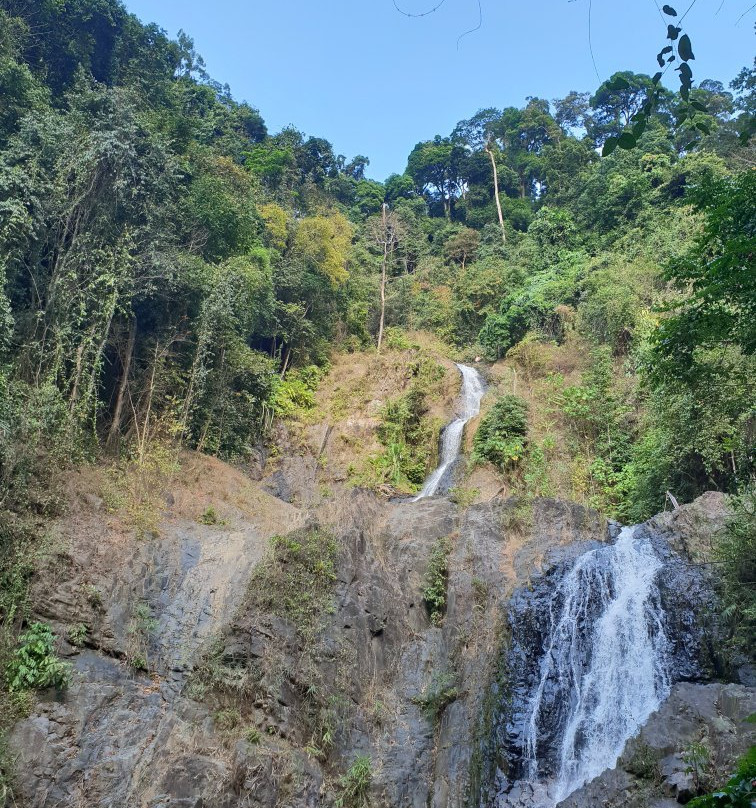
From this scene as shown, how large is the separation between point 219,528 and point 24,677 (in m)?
5.52

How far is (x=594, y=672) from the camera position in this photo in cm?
1169

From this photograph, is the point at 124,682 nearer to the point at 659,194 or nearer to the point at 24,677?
the point at 24,677

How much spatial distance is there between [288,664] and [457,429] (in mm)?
13348

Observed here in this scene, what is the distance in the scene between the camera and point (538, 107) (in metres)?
52.9

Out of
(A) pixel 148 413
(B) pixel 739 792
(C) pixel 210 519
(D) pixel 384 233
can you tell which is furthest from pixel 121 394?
(D) pixel 384 233

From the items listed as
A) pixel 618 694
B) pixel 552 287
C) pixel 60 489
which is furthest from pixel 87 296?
pixel 552 287

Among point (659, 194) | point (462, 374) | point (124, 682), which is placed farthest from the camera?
point (659, 194)

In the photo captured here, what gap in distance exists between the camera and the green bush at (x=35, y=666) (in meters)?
9.47

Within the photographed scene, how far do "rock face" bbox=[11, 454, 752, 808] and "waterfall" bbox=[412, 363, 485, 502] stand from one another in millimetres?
5765

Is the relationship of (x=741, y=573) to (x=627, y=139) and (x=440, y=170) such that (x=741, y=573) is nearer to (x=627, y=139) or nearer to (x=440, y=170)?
(x=627, y=139)

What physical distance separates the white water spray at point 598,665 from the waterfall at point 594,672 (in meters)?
0.02

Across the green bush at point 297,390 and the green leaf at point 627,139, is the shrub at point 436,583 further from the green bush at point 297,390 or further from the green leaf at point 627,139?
the green leaf at point 627,139

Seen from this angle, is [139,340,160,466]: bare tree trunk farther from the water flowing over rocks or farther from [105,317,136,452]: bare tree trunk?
the water flowing over rocks

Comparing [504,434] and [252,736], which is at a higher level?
[504,434]
